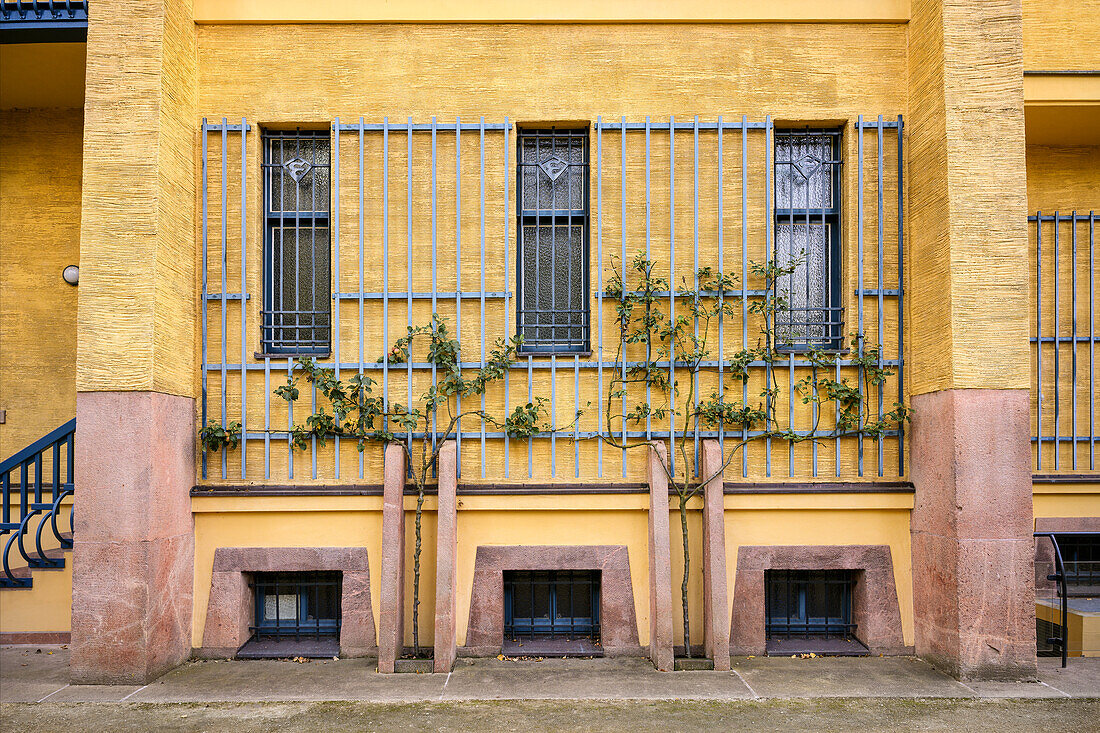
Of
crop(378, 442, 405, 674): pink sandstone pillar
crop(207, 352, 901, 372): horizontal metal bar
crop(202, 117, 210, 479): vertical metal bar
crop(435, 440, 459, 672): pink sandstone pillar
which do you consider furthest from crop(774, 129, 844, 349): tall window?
crop(202, 117, 210, 479): vertical metal bar

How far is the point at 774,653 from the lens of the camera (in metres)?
6.83

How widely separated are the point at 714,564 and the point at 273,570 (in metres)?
3.88

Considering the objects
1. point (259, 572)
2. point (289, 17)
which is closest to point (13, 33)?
point (289, 17)

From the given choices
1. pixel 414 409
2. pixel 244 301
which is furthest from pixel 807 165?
pixel 244 301

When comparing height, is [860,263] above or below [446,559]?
above

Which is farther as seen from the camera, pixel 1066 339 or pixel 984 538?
→ pixel 1066 339

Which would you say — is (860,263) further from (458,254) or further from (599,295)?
(458,254)

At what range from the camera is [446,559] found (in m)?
6.46

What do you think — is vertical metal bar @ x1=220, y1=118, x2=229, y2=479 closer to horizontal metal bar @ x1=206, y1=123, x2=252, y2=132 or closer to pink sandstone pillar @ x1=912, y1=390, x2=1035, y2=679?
horizontal metal bar @ x1=206, y1=123, x2=252, y2=132

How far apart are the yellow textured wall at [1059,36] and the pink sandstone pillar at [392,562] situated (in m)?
6.96

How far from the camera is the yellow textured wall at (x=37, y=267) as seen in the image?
812 centimetres

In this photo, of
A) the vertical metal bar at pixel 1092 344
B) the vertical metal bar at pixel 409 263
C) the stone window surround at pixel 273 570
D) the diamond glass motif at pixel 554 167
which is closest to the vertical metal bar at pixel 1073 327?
the vertical metal bar at pixel 1092 344

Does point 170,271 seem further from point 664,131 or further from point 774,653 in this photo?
point 774,653

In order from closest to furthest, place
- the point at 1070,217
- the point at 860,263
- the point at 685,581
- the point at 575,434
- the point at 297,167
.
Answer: the point at 685,581 → the point at 575,434 → the point at 860,263 → the point at 297,167 → the point at 1070,217
